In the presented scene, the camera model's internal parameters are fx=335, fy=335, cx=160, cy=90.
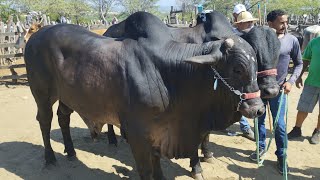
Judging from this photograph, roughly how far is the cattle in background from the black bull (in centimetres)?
25

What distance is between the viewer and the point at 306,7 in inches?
1710

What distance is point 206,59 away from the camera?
2.64 m

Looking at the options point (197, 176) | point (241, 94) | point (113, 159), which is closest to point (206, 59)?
point (241, 94)

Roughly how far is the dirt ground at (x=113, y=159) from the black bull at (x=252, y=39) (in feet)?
1.17

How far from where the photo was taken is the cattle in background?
8.82 ft

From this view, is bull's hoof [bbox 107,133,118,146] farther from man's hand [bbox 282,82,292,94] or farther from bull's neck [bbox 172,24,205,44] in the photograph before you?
man's hand [bbox 282,82,292,94]

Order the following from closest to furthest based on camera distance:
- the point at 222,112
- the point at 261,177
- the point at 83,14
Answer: the point at 222,112, the point at 261,177, the point at 83,14

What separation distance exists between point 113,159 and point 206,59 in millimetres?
2543

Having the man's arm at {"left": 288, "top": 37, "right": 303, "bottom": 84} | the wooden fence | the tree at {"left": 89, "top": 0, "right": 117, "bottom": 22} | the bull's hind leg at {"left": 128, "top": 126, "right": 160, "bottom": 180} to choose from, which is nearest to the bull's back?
the bull's hind leg at {"left": 128, "top": 126, "right": 160, "bottom": 180}

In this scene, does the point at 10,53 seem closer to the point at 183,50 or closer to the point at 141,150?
the point at 141,150

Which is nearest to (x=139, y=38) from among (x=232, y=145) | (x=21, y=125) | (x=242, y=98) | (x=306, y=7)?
(x=242, y=98)

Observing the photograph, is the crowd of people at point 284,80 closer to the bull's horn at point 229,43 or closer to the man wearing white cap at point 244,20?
the man wearing white cap at point 244,20

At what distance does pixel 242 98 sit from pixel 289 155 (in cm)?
253

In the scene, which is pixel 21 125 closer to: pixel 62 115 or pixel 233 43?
pixel 62 115
